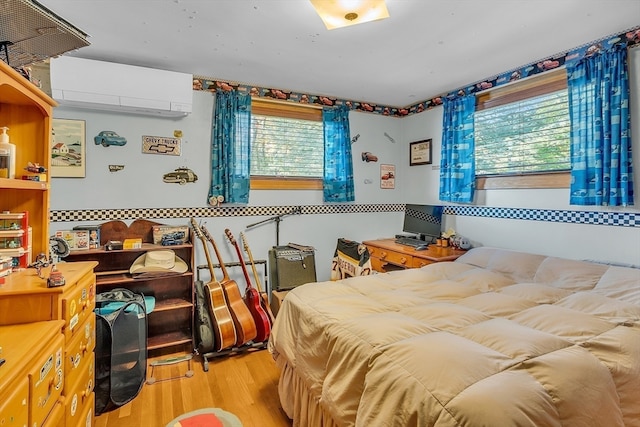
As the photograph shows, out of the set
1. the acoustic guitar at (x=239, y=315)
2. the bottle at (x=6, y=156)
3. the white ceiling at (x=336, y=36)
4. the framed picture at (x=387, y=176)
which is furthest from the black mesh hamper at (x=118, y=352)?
the framed picture at (x=387, y=176)

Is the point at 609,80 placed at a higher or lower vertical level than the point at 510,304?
higher

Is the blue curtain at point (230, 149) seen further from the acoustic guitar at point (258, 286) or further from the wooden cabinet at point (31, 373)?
the wooden cabinet at point (31, 373)

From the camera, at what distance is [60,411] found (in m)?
1.37

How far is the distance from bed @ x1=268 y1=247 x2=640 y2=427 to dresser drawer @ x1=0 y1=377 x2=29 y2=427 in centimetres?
104

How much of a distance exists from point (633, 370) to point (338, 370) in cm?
112

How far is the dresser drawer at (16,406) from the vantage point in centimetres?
93

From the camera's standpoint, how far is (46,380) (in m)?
1.22

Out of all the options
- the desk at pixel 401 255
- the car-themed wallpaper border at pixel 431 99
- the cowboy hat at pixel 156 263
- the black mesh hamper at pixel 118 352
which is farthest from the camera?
the desk at pixel 401 255

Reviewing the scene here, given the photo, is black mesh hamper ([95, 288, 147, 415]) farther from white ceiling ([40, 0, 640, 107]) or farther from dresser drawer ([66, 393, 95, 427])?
white ceiling ([40, 0, 640, 107])

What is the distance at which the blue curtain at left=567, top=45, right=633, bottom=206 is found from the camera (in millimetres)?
2367

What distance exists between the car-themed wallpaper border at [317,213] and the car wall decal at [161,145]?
0.53m

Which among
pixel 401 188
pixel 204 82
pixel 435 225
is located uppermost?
pixel 204 82

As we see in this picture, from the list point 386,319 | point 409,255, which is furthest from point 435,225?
point 386,319

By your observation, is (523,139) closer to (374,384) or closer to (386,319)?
(386,319)
